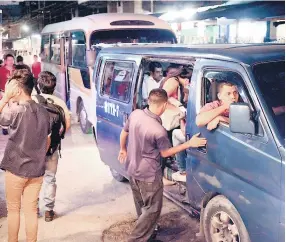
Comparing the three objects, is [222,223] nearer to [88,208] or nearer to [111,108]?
[88,208]

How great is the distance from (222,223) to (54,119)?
2.18 m

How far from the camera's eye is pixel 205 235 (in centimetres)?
400

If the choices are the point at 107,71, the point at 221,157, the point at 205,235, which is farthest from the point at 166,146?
the point at 107,71

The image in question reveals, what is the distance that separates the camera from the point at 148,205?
401 centimetres

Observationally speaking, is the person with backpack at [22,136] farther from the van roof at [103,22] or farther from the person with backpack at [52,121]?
the van roof at [103,22]

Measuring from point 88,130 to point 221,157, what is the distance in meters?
6.87

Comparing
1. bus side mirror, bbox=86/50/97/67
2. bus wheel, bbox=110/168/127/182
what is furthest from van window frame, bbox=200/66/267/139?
bus side mirror, bbox=86/50/97/67

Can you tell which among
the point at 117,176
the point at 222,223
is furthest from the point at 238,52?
the point at 117,176

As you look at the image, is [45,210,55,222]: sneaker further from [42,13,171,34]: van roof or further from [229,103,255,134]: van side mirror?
[42,13,171,34]: van roof

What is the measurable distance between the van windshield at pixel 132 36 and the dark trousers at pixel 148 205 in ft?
20.5

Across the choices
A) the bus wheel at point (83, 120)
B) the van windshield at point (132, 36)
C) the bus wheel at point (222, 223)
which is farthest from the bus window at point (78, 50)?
the bus wheel at point (222, 223)

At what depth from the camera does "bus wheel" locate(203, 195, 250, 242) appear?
349 cm

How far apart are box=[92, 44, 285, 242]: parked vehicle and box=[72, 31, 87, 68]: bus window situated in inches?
216

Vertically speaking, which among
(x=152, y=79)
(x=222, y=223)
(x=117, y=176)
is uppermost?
(x=152, y=79)
